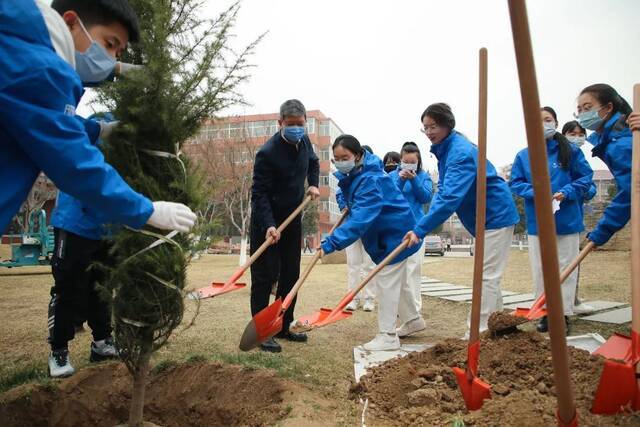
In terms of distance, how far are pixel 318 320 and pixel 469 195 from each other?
74.2 inches

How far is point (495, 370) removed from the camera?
279 centimetres

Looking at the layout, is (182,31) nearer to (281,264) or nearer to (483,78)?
(483,78)

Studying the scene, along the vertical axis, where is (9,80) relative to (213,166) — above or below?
below

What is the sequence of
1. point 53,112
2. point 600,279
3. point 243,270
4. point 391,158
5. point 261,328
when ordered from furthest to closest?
1. point 600,279
2. point 391,158
3. point 243,270
4. point 261,328
5. point 53,112

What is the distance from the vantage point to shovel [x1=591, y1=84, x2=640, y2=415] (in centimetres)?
203

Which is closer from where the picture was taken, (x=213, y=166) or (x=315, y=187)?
(x=315, y=187)

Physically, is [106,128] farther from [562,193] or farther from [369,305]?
[369,305]

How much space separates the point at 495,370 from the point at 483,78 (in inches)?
72.9

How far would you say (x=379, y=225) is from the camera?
4.46 meters

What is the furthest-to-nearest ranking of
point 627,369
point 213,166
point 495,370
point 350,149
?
point 213,166 < point 350,149 < point 495,370 < point 627,369

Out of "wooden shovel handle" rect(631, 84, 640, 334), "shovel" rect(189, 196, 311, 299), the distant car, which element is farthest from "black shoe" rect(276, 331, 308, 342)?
the distant car

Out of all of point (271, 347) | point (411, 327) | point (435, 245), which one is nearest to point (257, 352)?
point (271, 347)

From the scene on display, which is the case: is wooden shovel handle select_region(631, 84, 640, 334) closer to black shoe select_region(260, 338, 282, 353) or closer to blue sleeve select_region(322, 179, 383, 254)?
blue sleeve select_region(322, 179, 383, 254)

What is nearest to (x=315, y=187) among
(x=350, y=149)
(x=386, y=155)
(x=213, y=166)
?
(x=350, y=149)
